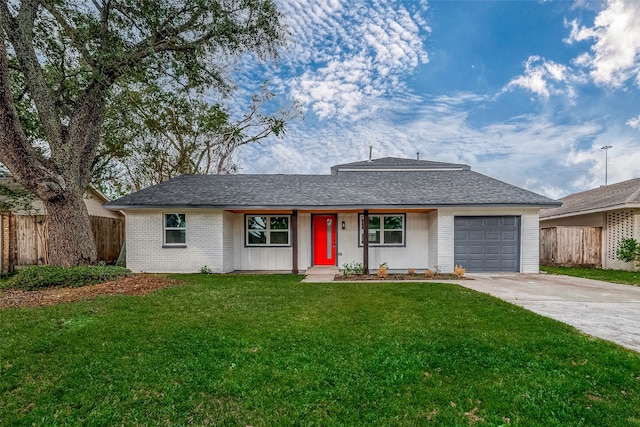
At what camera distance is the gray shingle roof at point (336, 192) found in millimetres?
11445

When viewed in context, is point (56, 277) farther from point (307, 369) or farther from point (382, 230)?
point (382, 230)

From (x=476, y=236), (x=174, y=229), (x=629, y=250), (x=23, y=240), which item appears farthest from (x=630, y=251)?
(x=23, y=240)

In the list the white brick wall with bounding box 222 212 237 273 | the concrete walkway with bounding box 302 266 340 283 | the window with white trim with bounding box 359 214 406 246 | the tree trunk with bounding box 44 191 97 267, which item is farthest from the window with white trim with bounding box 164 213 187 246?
the window with white trim with bounding box 359 214 406 246

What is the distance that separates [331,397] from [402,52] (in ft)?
44.4

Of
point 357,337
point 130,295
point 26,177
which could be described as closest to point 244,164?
point 26,177

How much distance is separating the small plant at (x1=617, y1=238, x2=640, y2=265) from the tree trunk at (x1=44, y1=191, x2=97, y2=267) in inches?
760

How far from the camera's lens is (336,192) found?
12742mm

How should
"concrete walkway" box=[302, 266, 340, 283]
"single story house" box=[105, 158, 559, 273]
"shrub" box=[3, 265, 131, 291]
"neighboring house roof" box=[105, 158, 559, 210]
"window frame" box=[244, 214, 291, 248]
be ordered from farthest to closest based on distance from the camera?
1. "window frame" box=[244, 214, 291, 248]
2. "single story house" box=[105, 158, 559, 273]
3. "neighboring house roof" box=[105, 158, 559, 210]
4. "concrete walkway" box=[302, 266, 340, 283]
5. "shrub" box=[3, 265, 131, 291]

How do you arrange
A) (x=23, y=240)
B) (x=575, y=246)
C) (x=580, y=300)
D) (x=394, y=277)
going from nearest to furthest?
(x=580, y=300) → (x=394, y=277) → (x=23, y=240) → (x=575, y=246)

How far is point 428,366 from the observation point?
356 cm

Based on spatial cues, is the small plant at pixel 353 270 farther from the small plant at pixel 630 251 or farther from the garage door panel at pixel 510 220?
the small plant at pixel 630 251

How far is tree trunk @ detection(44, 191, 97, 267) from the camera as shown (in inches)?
350

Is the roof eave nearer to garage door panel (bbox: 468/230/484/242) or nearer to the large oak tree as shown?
garage door panel (bbox: 468/230/484/242)

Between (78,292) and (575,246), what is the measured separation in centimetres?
1831
